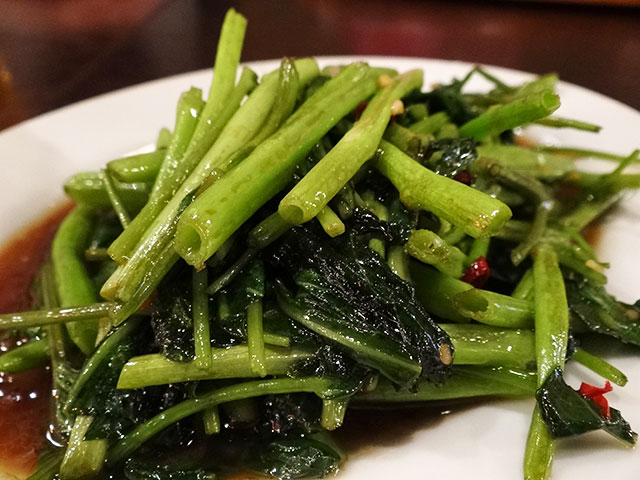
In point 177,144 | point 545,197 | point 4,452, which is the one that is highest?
point 545,197

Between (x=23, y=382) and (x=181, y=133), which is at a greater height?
(x=181, y=133)

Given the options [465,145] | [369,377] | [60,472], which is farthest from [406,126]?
[60,472]

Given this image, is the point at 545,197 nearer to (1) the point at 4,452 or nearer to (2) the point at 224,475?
(2) the point at 224,475

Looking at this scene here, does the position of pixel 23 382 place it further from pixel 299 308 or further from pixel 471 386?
pixel 471 386

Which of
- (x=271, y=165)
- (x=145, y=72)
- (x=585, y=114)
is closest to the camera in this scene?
(x=271, y=165)

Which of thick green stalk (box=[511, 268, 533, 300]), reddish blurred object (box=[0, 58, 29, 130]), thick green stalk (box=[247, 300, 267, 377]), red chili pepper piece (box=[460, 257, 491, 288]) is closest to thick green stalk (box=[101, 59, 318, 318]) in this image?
thick green stalk (box=[247, 300, 267, 377])

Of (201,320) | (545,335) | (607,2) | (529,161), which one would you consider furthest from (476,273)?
(607,2)
